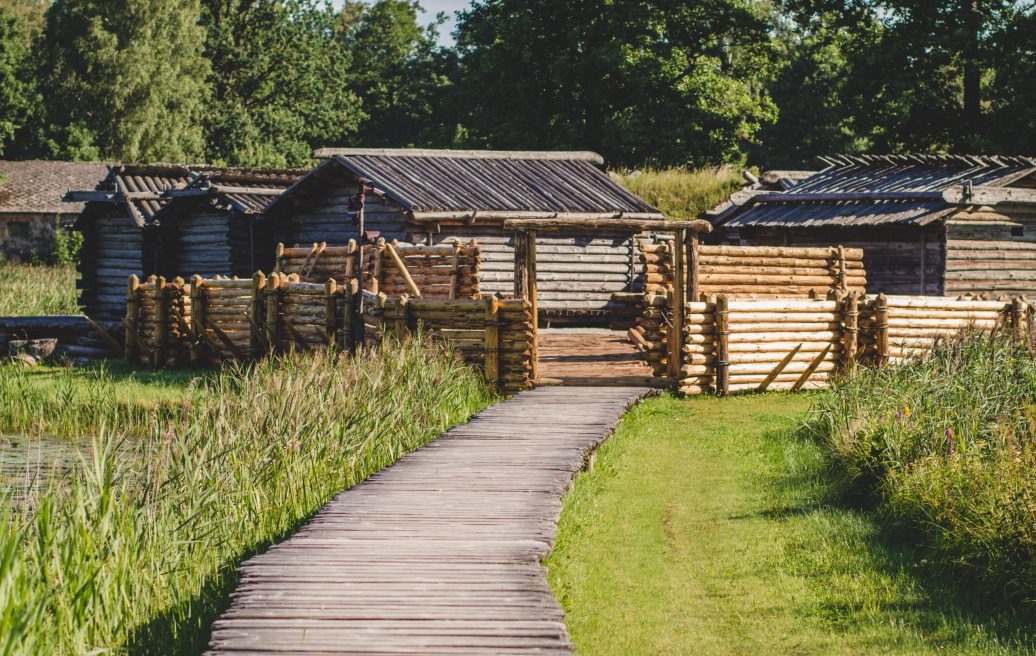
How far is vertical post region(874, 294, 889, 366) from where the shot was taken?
61.9 feet

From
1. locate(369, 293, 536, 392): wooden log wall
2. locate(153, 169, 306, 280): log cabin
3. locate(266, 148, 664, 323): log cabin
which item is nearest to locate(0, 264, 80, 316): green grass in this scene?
locate(153, 169, 306, 280): log cabin

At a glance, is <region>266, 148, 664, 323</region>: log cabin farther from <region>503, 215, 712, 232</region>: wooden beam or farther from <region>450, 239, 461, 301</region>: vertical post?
<region>503, 215, 712, 232</region>: wooden beam

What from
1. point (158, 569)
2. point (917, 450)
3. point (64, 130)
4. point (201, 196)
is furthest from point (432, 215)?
point (64, 130)

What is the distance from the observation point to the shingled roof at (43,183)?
51.0 m

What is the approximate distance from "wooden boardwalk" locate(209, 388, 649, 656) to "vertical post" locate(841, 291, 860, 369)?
830 cm

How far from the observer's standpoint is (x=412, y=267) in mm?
25375

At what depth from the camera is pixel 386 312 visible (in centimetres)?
1858

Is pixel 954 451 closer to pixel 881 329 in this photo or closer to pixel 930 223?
pixel 881 329

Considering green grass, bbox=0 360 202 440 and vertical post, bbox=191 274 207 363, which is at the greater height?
vertical post, bbox=191 274 207 363

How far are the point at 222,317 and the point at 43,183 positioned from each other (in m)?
33.1

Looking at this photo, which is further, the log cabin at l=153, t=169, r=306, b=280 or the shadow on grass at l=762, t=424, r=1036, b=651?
the log cabin at l=153, t=169, r=306, b=280

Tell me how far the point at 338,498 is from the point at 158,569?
2418mm

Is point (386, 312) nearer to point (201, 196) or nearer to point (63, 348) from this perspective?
point (63, 348)

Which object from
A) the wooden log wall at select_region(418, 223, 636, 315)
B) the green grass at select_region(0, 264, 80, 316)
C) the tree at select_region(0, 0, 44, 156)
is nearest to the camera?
the wooden log wall at select_region(418, 223, 636, 315)
